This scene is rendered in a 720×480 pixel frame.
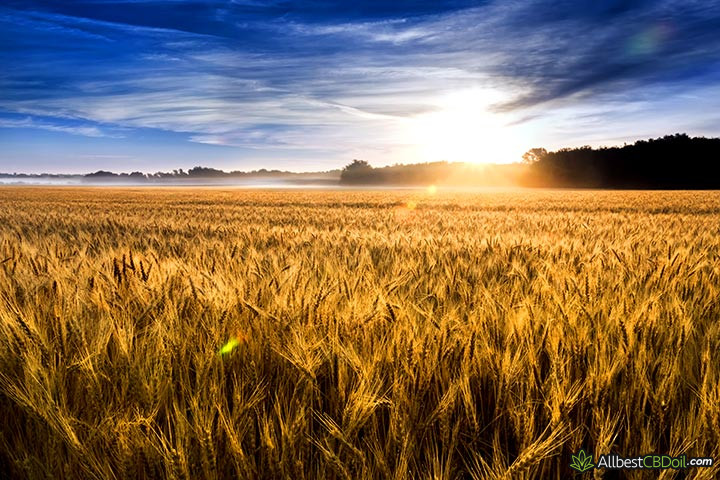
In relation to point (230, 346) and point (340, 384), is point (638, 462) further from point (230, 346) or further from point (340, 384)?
point (230, 346)

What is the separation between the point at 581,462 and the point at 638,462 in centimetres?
14

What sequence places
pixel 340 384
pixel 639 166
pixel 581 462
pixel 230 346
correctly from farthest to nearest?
1. pixel 639 166
2. pixel 230 346
3. pixel 340 384
4. pixel 581 462

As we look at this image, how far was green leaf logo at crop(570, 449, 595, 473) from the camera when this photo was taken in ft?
3.55

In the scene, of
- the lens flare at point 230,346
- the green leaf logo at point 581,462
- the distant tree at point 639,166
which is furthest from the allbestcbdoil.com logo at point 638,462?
the distant tree at point 639,166

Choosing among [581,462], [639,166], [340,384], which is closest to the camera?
[581,462]

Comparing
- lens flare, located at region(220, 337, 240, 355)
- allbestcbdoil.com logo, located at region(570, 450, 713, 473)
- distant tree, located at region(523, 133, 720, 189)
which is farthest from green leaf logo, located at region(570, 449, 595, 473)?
distant tree, located at region(523, 133, 720, 189)

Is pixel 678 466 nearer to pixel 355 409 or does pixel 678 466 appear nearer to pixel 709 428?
pixel 709 428

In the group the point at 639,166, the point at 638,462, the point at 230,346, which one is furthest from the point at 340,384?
the point at 639,166

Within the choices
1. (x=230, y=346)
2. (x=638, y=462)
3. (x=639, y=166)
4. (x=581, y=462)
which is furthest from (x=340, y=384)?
(x=639, y=166)

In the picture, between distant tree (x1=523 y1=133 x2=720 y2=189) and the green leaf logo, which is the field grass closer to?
the green leaf logo

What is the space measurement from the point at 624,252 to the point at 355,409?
3.41 meters

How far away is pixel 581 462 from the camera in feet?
3.59

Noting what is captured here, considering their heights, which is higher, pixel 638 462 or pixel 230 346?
pixel 230 346

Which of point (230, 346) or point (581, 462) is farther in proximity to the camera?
point (230, 346)
